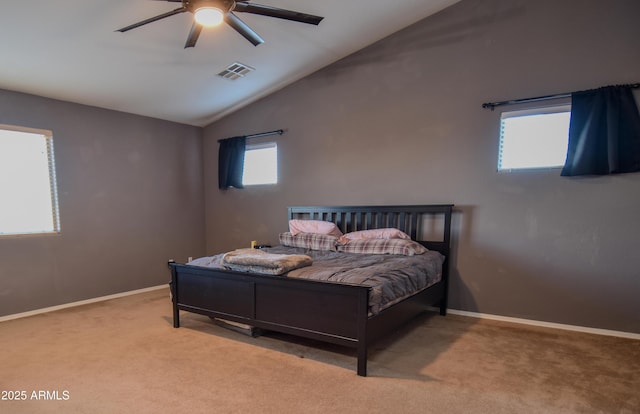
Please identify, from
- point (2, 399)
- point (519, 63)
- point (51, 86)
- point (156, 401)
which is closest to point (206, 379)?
point (156, 401)

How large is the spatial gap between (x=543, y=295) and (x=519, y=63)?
2262 mm

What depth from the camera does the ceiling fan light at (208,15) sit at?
2196 mm

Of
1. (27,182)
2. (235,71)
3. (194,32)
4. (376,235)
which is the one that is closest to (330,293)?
(376,235)

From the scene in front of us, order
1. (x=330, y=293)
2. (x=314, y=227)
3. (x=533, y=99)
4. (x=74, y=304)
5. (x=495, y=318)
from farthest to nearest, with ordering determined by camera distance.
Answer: (x=314, y=227)
(x=74, y=304)
(x=495, y=318)
(x=533, y=99)
(x=330, y=293)

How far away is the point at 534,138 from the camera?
328 centimetres

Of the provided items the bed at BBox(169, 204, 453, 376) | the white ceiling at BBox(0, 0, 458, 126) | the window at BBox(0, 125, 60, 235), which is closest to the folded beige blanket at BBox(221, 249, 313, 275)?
the bed at BBox(169, 204, 453, 376)

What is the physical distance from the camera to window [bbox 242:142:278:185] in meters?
4.95

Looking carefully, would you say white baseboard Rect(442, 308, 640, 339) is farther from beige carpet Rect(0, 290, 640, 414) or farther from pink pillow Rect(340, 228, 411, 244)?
pink pillow Rect(340, 228, 411, 244)

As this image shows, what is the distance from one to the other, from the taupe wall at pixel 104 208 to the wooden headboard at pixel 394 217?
2.06 meters

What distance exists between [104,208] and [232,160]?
1.81 meters

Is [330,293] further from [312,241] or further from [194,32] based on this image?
[194,32]

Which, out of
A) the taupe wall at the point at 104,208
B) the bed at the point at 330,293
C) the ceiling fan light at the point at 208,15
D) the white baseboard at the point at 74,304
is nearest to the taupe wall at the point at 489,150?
the bed at the point at 330,293

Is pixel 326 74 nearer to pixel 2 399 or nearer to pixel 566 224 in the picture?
pixel 566 224

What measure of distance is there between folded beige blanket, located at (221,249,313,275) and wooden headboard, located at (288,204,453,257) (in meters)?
1.40
